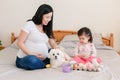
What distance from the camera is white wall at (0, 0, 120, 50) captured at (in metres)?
3.61

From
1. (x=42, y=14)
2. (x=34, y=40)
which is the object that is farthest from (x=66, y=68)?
(x=42, y=14)

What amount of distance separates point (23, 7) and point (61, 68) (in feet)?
6.31

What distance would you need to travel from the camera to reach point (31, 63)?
207cm

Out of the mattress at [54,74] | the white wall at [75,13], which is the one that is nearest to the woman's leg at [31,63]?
the mattress at [54,74]

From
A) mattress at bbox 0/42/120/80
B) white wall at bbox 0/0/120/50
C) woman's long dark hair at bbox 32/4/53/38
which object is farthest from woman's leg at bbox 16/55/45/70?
white wall at bbox 0/0/120/50

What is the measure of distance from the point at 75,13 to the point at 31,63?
5.95ft

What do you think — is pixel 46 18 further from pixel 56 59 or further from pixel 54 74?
pixel 54 74

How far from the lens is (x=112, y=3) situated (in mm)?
3580

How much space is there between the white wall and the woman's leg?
1677 millimetres

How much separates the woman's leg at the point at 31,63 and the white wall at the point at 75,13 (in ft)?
5.50

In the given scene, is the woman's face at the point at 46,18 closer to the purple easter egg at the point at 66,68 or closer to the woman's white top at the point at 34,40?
the woman's white top at the point at 34,40

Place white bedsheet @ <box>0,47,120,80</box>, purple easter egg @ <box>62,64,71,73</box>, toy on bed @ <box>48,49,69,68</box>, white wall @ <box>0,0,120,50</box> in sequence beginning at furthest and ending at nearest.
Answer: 1. white wall @ <box>0,0,120,50</box>
2. toy on bed @ <box>48,49,69,68</box>
3. purple easter egg @ <box>62,64,71,73</box>
4. white bedsheet @ <box>0,47,120,80</box>

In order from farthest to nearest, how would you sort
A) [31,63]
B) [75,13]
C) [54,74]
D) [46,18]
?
[75,13] < [46,18] < [31,63] < [54,74]

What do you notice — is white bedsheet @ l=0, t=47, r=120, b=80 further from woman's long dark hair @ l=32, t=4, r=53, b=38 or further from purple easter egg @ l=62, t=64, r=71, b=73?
woman's long dark hair @ l=32, t=4, r=53, b=38
